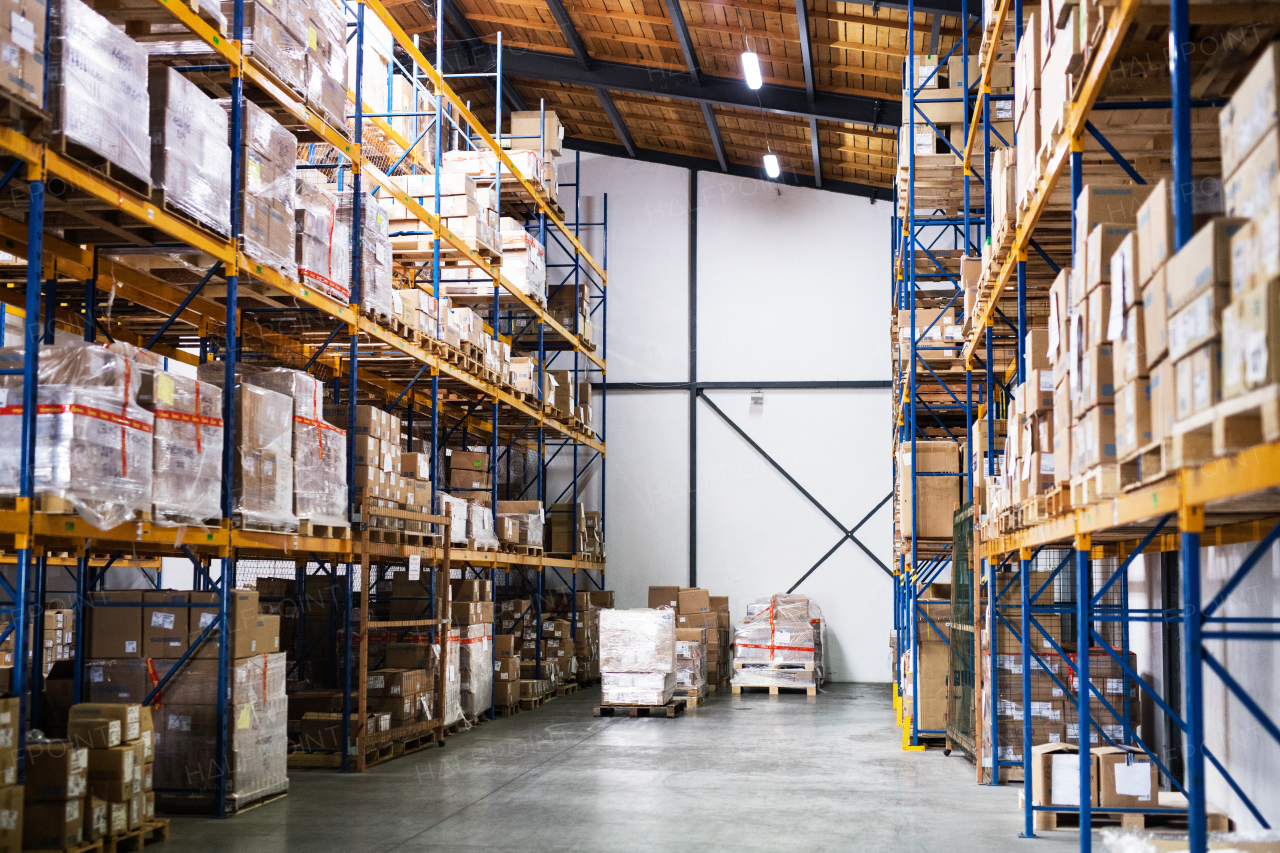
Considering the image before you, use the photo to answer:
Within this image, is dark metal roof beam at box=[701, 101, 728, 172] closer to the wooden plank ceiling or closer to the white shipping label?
the wooden plank ceiling

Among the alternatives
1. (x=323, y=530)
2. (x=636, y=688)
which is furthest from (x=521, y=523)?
(x=323, y=530)

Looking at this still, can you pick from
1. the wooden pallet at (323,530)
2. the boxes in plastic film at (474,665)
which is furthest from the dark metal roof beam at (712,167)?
the wooden pallet at (323,530)

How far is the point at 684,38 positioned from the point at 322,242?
297 inches

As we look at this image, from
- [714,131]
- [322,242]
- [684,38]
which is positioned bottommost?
[322,242]

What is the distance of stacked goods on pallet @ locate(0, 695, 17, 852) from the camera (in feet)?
18.0

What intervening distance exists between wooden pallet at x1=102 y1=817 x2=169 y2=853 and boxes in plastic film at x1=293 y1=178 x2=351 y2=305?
398 cm

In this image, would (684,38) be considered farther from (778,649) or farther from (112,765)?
(112,765)

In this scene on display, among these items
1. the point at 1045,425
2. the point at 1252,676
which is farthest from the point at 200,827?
the point at 1252,676

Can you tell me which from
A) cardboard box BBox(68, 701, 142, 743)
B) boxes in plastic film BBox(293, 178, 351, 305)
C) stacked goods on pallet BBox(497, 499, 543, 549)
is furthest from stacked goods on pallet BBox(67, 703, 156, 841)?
stacked goods on pallet BBox(497, 499, 543, 549)

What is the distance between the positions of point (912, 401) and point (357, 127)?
5763mm

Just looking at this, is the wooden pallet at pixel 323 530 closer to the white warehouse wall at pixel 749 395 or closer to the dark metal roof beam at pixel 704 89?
the dark metal roof beam at pixel 704 89

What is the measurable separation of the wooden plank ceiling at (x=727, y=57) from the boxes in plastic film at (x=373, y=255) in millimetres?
5815

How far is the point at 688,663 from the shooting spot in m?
15.0

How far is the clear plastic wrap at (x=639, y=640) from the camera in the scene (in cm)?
1375
